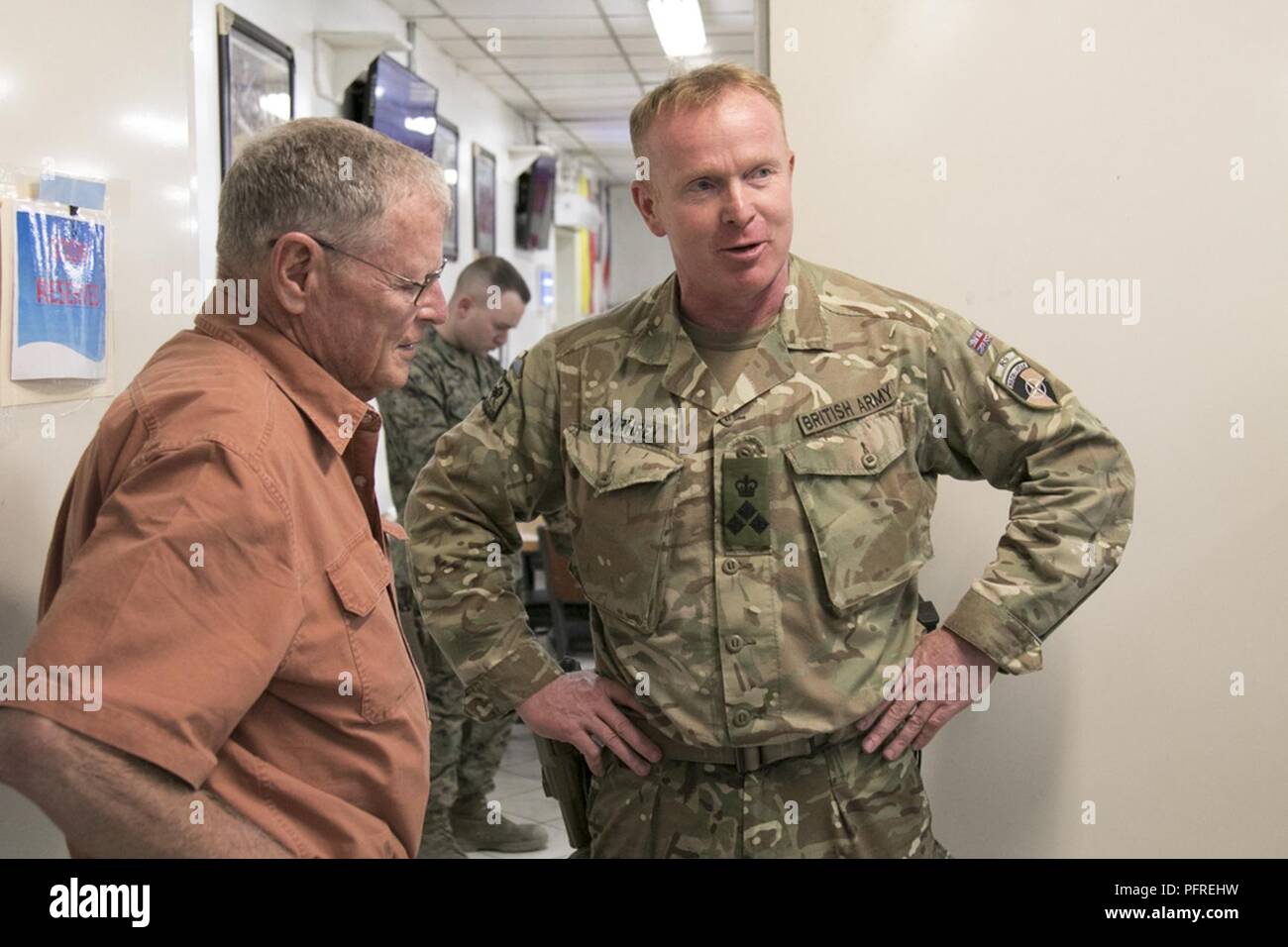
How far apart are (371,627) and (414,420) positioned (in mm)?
2560

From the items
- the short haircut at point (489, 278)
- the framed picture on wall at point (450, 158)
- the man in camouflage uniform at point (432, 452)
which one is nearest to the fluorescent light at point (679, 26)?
the framed picture on wall at point (450, 158)

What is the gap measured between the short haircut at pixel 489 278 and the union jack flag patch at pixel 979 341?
95.7 inches

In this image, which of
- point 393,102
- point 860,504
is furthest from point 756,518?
point 393,102

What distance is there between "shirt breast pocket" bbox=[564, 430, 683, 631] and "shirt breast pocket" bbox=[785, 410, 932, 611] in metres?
0.18

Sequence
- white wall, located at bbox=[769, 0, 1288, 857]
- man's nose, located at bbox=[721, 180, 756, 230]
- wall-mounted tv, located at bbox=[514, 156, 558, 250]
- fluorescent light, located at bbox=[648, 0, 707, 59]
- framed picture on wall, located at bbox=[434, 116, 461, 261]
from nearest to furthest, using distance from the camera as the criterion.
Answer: man's nose, located at bbox=[721, 180, 756, 230] < white wall, located at bbox=[769, 0, 1288, 857] < fluorescent light, located at bbox=[648, 0, 707, 59] < framed picture on wall, located at bbox=[434, 116, 461, 261] < wall-mounted tv, located at bbox=[514, 156, 558, 250]

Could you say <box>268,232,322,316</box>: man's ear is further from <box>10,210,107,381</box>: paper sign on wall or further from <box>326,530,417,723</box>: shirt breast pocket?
<box>10,210,107,381</box>: paper sign on wall

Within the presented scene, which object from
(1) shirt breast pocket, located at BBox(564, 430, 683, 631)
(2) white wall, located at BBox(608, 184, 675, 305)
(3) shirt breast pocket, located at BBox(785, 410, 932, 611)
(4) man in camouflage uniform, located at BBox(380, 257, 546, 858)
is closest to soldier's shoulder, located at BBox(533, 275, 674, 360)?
(1) shirt breast pocket, located at BBox(564, 430, 683, 631)

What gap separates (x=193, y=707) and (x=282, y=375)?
35 centimetres

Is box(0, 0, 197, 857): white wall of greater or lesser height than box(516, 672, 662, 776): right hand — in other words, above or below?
above

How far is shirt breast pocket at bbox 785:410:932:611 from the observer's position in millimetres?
1562

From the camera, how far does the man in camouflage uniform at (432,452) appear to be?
11.6 feet

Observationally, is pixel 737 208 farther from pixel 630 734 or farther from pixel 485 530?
pixel 630 734

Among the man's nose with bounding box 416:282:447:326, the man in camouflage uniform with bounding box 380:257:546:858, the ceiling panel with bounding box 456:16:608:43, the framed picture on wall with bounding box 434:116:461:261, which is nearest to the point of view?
the man's nose with bounding box 416:282:447:326

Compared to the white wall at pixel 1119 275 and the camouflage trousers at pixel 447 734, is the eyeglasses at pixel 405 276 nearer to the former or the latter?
the white wall at pixel 1119 275
